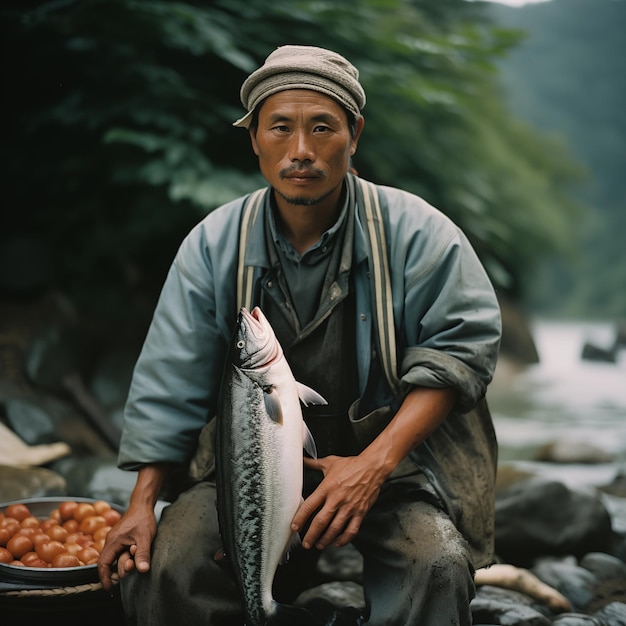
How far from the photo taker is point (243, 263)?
2635mm

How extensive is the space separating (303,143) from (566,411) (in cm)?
998

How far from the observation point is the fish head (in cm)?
225

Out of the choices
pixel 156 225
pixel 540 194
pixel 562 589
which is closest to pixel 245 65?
pixel 156 225

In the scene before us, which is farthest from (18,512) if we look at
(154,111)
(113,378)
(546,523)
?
(154,111)

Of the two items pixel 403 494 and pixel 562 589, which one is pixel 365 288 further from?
pixel 562 589

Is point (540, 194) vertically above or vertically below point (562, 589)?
above

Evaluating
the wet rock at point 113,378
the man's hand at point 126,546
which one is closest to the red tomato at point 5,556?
the man's hand at point 126,546

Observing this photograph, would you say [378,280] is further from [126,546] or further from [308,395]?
[126,546]

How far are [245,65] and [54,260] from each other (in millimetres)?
2768

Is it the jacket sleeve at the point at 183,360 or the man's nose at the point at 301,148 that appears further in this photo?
the jacket sleeve at the point at 183,360

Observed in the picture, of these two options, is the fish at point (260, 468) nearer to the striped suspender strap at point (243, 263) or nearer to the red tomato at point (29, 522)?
the striped suspender strap at point (243, 263)

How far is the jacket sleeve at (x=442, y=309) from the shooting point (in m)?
2.36

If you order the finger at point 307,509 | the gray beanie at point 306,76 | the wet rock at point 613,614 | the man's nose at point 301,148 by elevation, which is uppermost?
the gray beanie at point 306,76

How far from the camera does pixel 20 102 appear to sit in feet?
21.3
